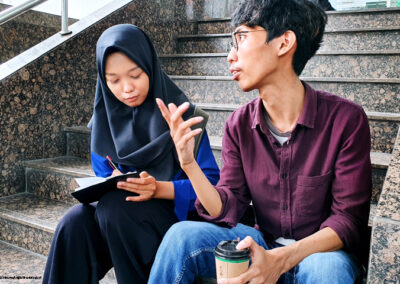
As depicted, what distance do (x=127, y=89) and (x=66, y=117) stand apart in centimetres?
145

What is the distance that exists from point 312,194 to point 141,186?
2.08 ft

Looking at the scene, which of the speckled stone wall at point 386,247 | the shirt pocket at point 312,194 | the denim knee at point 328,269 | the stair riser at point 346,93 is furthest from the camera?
the stair riser at point 346,93

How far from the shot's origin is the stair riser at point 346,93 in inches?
92.9

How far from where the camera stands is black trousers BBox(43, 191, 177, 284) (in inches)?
58.3

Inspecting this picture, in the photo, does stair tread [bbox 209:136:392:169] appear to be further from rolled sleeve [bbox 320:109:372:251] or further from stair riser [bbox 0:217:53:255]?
stair riser [bbox 0:217:53:255]

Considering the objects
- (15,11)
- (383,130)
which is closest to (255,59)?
(383,130)

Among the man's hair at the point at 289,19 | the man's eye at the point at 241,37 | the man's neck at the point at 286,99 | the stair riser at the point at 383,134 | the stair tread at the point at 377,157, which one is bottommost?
the stair tread at the point at 377,157

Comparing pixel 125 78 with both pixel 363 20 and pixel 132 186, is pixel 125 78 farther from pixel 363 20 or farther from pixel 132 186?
pixel 363 20

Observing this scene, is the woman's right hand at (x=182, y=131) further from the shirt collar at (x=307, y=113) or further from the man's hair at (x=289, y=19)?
the man's hair at (x=289, y=19)

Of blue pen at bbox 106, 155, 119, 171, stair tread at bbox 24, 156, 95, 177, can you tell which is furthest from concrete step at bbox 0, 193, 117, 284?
blue pen at bbox 106, 155, 119, 171

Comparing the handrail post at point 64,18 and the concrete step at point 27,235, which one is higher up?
the handrail post at point 64,18

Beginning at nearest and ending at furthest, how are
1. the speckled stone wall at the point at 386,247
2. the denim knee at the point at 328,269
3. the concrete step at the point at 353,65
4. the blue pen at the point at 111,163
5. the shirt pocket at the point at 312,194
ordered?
the speckled stone wall at the point at 386,247 < the denim knee at the point at 328,269 < the shirt pocket at the point at 312,194 < the blue pen at the point at 111,163 < the concrete step at the point at 353,65

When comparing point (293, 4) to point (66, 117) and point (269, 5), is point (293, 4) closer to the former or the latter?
point (269, 5)

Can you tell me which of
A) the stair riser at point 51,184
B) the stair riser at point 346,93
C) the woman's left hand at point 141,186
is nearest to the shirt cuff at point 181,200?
the woman's left hand at point 141,186
